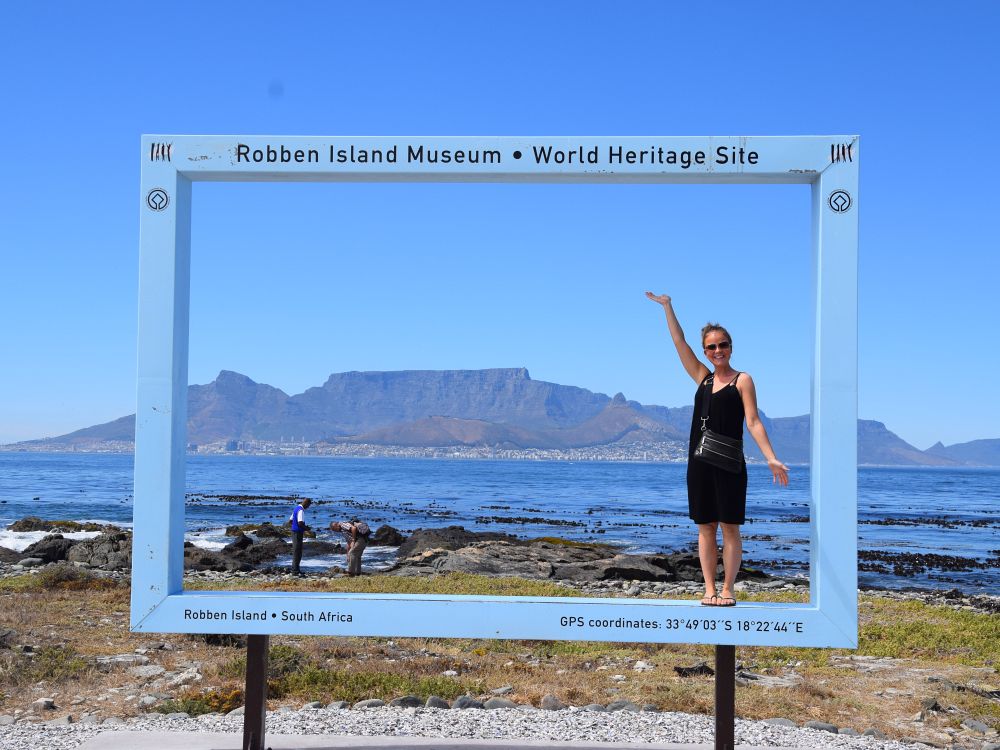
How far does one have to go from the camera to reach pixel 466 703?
356 inches

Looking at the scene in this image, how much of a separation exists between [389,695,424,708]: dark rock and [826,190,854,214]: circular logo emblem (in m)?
6.09

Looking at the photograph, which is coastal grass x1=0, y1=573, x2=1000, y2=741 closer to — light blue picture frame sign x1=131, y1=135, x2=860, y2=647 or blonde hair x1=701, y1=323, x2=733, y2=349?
light blue picture frame sign x1=131, y1=135, x2=860, y2=647

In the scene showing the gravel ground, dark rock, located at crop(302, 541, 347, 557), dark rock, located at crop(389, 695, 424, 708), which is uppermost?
the gravel ground

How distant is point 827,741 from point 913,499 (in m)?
89.5

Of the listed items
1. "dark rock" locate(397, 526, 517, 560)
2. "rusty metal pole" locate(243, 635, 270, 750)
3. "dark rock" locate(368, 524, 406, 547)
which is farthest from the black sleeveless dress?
"dark rock" locate(368, 524, 406, 547)

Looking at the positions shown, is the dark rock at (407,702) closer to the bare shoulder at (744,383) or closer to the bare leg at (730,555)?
the bare leg at (730,555)

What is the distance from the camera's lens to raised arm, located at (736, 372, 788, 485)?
5.62 m

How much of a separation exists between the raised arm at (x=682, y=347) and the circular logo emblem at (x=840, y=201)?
115cm

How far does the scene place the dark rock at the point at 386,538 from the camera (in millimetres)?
35406

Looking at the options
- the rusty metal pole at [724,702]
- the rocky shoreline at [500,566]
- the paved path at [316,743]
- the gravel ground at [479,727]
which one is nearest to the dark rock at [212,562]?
the rocky shoreline at [500,566]

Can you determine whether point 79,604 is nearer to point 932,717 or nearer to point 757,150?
point 932,717

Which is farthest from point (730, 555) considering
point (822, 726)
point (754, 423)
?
point (822, 726)

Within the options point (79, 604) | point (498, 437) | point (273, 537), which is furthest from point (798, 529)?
point (498, 437)

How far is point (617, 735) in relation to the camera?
7.89m
